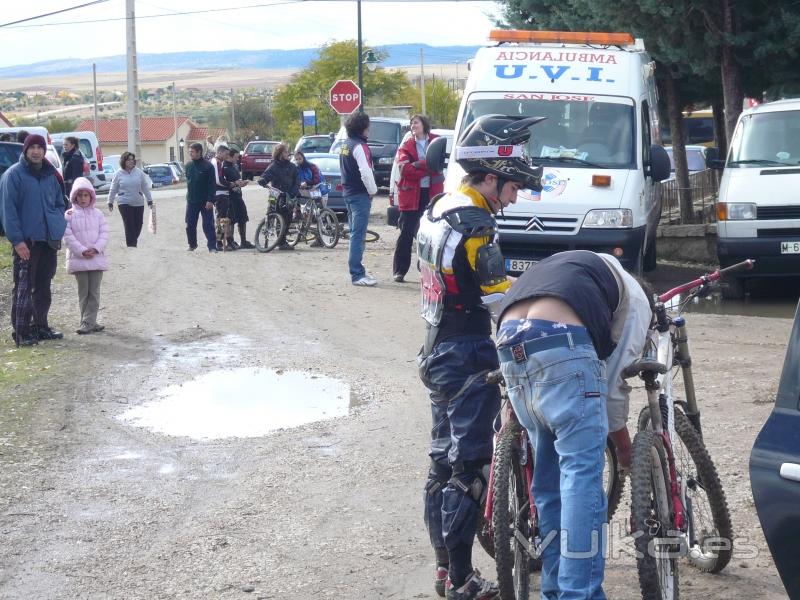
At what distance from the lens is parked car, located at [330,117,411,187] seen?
32250mm

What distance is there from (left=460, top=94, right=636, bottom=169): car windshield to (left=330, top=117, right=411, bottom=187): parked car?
18.8 metres

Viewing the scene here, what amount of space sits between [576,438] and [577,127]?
947cm

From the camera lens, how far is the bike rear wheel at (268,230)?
62.6 feet

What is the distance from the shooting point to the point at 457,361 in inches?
194

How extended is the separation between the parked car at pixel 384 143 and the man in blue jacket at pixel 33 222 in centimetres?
2087

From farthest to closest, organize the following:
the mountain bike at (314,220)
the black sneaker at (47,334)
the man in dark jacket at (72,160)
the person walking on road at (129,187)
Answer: the man in dark jacket at (72,160), the mountain bike at (314,220), the person walking on road at (129,187), the black sneaker at (47,334)

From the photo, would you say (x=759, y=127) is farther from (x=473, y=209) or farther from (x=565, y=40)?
(x=473, y=209)

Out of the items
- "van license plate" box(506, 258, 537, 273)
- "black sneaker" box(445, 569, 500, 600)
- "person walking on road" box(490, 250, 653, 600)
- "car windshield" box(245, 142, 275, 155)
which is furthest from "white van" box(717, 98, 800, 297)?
"car windshield" box(245, 142, 275, 155)

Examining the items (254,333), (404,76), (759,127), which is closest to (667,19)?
(759,127)

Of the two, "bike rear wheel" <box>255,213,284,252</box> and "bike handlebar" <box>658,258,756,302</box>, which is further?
"bike rear wheel" <box>255,213,284,252</box>

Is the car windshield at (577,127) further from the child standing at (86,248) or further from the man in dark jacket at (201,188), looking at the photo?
→ the man in dark jacket at (201,188)

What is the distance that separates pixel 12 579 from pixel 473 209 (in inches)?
111

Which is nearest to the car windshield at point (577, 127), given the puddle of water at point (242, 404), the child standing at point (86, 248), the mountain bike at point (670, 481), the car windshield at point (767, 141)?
the car windshield at point (767, 141)

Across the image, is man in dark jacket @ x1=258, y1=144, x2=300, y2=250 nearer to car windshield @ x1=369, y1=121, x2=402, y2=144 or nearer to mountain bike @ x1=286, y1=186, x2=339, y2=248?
mountain bike @ x1=286, y1=186, x2=339, y2=248
